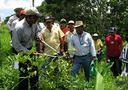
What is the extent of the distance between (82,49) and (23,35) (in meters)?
2.67

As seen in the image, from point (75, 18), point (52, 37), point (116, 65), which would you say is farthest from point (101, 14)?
point (52, 37)

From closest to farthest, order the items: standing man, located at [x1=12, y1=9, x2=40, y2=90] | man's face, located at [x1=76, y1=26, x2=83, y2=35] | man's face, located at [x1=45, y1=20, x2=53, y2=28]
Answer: standing man, located at [x1=12, y1=9, x2=40, y2=90]
man's face, located at [x1=45, y1=20, x2=53, y2=28]
man's face, located at [x1=76, y1=26, x2=83, y2=35]

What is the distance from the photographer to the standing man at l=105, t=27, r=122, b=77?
461 inches

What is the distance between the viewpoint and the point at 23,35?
717cm

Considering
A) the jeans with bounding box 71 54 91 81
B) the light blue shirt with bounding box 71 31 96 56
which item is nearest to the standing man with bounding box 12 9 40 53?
the light blue shirt with bounding box 71 31 96 56

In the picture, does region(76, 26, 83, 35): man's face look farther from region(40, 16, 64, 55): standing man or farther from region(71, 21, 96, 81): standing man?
region(40, 16, 64, 55): standing man

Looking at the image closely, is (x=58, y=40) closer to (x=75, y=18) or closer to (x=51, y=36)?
(x=51, y=36)

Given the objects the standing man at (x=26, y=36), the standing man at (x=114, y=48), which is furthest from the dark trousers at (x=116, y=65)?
the standing man at (x=26, y=36)

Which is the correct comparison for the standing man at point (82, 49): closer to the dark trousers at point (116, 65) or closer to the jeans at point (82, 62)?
the jeans at point (82, 62)

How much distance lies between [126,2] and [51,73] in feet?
69.5

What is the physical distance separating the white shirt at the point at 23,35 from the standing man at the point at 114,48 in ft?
15.0

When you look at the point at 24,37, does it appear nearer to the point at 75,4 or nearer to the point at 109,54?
the point at 109,54

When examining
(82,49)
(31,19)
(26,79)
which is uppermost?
(31,19)

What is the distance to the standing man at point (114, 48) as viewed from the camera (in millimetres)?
11703
